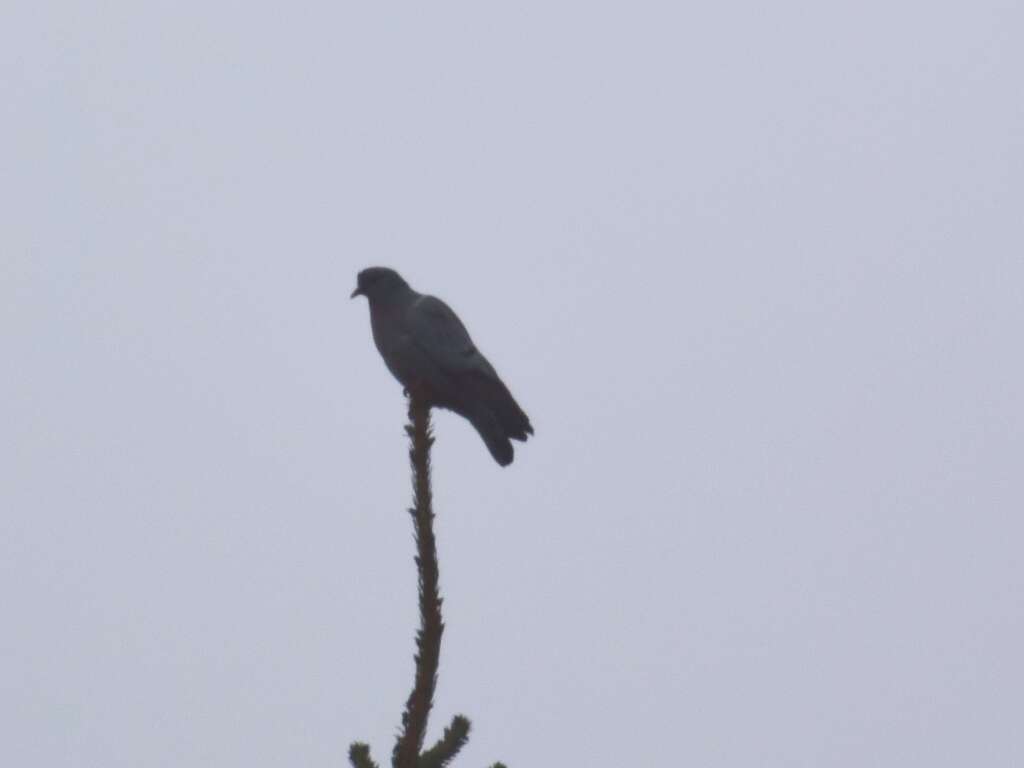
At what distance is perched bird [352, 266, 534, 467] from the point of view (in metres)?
7.38

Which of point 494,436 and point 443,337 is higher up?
point 443,337

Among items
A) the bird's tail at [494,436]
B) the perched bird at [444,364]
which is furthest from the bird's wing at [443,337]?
the bird's tail at [494,436]

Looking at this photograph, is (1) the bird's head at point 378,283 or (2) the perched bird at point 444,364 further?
(1) the bird's head at point 378,283

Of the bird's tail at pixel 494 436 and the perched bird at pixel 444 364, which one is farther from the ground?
the perched bird at pixel 444 364

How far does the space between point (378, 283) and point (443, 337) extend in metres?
0.93

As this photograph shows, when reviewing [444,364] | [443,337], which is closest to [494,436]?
[444,364]

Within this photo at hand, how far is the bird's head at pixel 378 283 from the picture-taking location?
8.49 m

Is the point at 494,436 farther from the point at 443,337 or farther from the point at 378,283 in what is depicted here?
the point at 378,283

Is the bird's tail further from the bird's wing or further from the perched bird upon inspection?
the bird's wing

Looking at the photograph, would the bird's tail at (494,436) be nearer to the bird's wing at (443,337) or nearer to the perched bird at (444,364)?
the perched bird at (444,364)

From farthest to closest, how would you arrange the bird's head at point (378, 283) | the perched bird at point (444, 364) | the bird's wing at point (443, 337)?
the bird's head at point (378, 283), the bird's wing at point (443, 337), the perched bird at point (444, 364)

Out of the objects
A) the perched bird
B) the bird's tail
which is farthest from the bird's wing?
the bird's tail

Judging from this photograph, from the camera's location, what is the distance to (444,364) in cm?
758

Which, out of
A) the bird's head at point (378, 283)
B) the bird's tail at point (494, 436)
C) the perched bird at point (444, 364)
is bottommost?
the bird's tail at point (494, 436)
